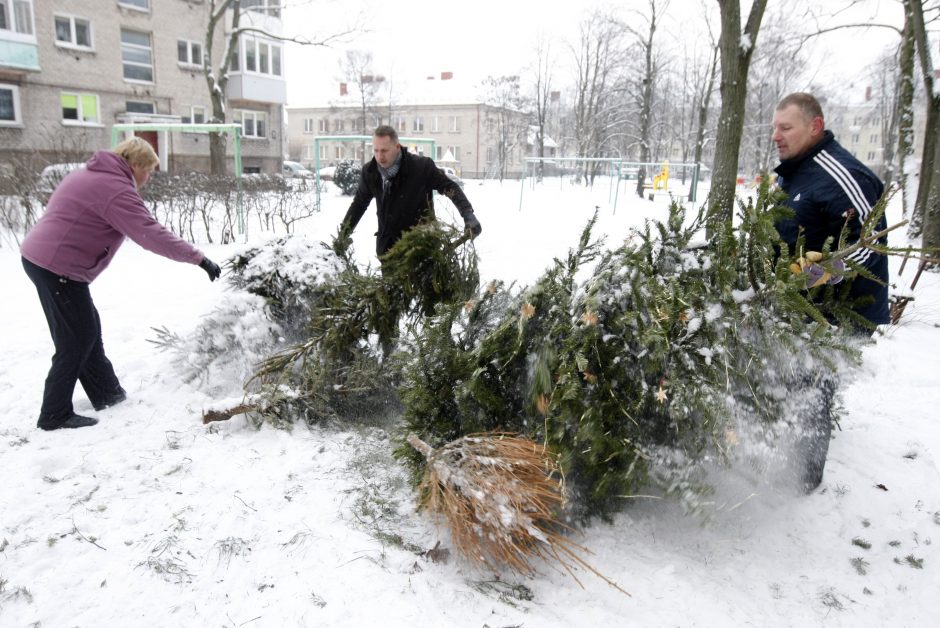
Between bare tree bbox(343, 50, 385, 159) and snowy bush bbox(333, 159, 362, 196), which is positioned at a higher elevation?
bare tree bbox(343, 50, 385, 159)

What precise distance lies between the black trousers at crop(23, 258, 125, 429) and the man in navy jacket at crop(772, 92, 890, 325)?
383cm

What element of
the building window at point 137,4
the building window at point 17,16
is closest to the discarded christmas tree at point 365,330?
the building window at point 17,16

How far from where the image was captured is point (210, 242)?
9805mm

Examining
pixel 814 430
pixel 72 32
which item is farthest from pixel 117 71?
pixel 814 430

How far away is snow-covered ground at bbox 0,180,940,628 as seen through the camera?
210 centimetres

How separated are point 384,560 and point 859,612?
5.99 feet

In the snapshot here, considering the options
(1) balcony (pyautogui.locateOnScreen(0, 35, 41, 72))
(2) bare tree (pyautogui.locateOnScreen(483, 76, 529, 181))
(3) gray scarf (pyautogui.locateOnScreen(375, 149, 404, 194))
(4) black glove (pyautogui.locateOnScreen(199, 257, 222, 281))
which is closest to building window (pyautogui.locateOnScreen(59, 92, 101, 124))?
(1) balcony (pyautogui.locateOnScreen(0, 35, 41, 72))

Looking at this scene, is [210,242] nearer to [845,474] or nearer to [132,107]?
[845,474]

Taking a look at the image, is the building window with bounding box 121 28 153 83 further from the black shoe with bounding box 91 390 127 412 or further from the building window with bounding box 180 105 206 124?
the black shoe with bounding box 91 390 127 412

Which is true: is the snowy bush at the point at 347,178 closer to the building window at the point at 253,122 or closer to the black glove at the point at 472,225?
the black glove at the point at 472,225

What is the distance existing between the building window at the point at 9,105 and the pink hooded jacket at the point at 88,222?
25050mm

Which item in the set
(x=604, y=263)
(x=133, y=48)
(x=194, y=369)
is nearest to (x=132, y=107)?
(x=133, y=48)

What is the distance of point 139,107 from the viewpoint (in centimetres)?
2697

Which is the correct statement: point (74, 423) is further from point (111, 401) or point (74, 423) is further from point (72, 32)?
point (72, 32)
